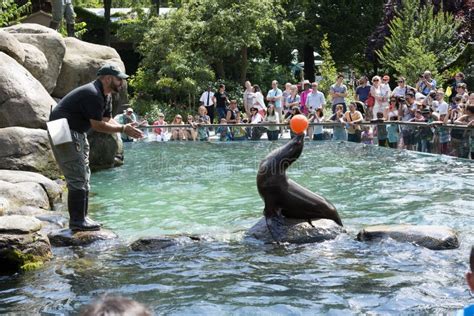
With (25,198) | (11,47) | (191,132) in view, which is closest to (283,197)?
(25,198)

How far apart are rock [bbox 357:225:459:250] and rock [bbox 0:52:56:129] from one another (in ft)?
24.1

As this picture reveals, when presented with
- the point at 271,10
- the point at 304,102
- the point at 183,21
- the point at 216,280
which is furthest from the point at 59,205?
the point at 271,10

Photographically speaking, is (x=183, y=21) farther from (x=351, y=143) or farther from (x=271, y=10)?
(x=351, y=143)

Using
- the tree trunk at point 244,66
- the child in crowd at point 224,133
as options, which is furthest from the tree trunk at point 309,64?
the child in crowd at point 224,133

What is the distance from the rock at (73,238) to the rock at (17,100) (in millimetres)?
5372

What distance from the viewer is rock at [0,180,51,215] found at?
9.77m

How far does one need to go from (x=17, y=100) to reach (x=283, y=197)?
6.65m

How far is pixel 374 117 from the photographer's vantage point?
60.7ft

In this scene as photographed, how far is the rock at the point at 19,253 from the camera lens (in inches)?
288

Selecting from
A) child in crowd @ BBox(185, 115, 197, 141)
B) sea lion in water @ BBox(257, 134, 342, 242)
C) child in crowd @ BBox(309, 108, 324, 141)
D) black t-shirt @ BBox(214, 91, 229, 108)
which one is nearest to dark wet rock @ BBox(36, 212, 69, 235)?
sea lion in water @ BBox(257, 134, 342, 242)

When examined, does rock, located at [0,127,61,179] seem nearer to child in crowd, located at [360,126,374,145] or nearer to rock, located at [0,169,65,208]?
rock, located at [0,169,65,208]

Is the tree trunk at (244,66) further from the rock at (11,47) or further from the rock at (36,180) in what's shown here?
the rock at (36,180)

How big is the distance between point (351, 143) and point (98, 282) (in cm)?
1079

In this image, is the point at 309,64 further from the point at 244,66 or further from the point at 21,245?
the point at 21,245
